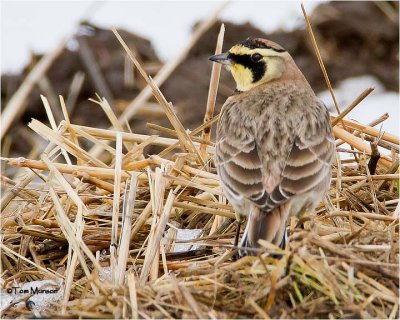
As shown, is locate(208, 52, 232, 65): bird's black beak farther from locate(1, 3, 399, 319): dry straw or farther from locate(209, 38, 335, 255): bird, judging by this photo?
locate(1, 3, 399, 319): dry straw

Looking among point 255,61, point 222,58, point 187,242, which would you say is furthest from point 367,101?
point 187,242

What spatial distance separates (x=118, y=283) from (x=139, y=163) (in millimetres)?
1227

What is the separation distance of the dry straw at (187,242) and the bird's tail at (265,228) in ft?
0.33

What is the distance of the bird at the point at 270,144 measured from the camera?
4688 mm

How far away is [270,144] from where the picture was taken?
16.8ft

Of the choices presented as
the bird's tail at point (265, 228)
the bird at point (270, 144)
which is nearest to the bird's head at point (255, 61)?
the bird at point (270, 144)

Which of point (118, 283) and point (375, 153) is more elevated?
point (375, 153)

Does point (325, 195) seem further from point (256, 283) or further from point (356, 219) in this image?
point (256, 283)

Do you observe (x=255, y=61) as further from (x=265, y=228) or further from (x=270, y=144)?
(x=265, y=228)

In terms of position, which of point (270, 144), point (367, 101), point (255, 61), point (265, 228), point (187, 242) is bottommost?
point (367, 101)

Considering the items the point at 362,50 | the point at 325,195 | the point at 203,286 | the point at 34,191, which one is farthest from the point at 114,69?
the point at 203,286

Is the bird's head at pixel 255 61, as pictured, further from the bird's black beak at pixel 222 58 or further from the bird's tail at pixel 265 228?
the bird's tail at pixel 265 228

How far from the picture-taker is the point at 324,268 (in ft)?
13.3

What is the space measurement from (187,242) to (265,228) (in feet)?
2.43
